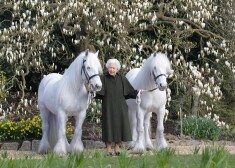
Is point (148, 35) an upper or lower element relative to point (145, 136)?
upper

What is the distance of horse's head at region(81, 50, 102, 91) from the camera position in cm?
903

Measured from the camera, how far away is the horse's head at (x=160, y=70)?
31.2ft

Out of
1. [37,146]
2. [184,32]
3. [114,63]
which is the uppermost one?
[184,32]

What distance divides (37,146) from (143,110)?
93.8 inches

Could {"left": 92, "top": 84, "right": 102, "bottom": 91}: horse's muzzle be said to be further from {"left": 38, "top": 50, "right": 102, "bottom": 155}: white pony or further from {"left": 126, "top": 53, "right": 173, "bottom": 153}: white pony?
{"left": 126, "top": 53, "right": 173, "bottom": 153}: white pony

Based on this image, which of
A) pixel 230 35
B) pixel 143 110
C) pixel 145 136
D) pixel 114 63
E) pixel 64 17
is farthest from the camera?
pixel 230 35

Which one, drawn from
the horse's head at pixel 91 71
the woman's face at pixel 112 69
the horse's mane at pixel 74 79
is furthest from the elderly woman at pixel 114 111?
the horse's mane at pixel 74 79

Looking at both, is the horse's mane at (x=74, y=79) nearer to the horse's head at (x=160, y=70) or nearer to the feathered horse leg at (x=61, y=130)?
the feathered horse leg at (x=61, y=130)

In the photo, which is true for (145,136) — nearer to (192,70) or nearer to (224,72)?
(192,70)

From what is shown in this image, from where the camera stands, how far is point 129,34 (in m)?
14.8

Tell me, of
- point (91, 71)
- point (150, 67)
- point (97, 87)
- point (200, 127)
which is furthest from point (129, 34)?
point (97, 87)

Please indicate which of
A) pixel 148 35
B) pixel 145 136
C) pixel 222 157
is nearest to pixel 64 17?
pixel 148 35

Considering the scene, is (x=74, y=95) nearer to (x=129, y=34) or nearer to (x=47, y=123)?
(x=47, y=123)

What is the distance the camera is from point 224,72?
1580 cm
